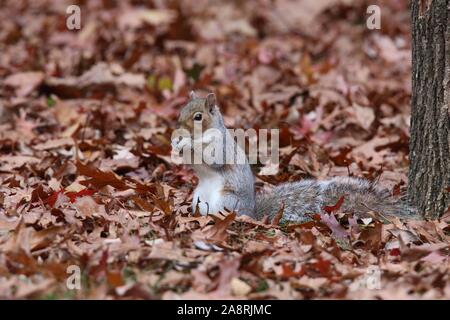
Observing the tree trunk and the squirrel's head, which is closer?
the tree trunk

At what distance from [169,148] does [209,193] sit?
4.36ft

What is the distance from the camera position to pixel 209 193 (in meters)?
4.97

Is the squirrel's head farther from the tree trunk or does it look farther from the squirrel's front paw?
the tree trunk

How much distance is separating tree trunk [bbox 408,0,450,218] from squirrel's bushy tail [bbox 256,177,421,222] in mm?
173

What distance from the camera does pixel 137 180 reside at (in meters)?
5.68

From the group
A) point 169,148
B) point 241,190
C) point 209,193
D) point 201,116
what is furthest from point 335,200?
point 169,148

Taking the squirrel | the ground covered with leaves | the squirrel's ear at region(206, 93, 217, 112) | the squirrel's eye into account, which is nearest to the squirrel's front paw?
the squirrel

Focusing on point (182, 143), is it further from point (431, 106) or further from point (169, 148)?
point (431, 106)

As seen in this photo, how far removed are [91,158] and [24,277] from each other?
2324 millimetres

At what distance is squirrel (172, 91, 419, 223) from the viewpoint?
4930 millimetres

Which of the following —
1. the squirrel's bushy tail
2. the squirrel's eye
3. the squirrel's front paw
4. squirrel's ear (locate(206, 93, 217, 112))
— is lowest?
the squirrel's bushy tail

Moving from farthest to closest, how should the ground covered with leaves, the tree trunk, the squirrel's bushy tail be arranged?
the squirrel's bushy tail < the tree trunk < the ground covered with leaves
